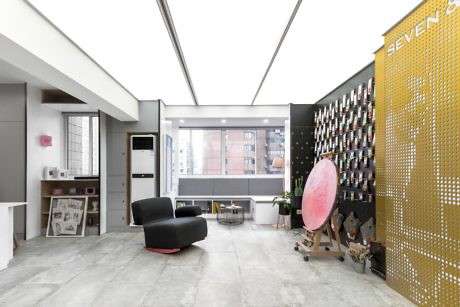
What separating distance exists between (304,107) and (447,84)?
12.1 feet

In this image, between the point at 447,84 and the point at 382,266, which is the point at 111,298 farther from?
the point at 447,84

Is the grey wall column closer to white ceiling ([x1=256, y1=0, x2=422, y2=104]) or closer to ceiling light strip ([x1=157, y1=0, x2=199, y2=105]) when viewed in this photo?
ceiling light strip ([x1=157, y1=0, x2=199, y2=105])

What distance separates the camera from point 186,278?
10.4 feet

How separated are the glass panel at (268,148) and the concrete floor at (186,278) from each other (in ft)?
12.4

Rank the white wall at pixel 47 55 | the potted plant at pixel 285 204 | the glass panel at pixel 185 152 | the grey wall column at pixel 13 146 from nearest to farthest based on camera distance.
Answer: the white wall at pixel 47 55 → the grey wall column at pixel 13 146 → the potted plant at pixel 285 204 → the glass panel at pixel 185 152

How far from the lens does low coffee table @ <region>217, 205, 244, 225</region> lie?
6.61 m

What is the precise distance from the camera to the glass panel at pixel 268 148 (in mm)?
8297

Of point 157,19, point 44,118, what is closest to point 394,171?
point 157,19

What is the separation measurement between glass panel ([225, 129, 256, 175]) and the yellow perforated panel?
533cm

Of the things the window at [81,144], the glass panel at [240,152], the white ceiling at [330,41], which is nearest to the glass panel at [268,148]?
the glass panel at [240,152]

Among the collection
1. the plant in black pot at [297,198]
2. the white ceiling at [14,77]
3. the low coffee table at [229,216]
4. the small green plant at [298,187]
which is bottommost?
the low coffee table at [229,216]

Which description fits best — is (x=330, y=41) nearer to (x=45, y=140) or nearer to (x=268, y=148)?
(x=268, y=148)

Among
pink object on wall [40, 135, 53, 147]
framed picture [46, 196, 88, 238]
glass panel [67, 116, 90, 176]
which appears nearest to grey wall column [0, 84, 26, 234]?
pink object on wall [40, 135, 53, 147]

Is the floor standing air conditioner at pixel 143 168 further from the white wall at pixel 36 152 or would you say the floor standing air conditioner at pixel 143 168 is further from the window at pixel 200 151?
the window at pixel 200 151
